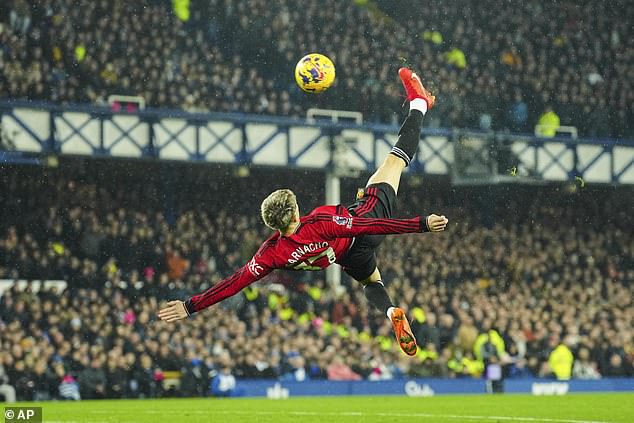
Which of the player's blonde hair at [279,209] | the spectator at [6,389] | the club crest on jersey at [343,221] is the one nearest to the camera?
the player's blonde hair at [279,209]

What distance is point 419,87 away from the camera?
12.1m

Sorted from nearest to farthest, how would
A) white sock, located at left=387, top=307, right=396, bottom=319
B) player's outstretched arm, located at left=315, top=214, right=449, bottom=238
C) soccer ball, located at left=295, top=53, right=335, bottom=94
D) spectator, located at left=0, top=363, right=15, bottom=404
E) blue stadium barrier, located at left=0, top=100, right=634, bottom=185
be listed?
player's outstretched arm, located at left=315, top=214, right=449, bottom=238 < white sock, located at left=387, top=307, right=396, bottom=319 < soccer ball, located at left=295, top=53, right=335, bottom=94 < spectator, located at left=0, top=363, right=15, bottom=404 < blue stadium barrier, located at left=0, top=100, right=634, bottom=185

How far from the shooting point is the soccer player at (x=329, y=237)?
9.70m

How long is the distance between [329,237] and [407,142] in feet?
5.93

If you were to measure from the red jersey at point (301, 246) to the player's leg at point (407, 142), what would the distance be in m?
1.02

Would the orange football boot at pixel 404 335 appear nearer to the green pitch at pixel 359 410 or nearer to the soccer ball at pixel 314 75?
the green pitch at pixel 359 410

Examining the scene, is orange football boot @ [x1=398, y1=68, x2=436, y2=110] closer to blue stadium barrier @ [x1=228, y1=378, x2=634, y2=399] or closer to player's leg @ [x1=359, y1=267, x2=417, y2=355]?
player's leg @ [x1=359, y1=267, x2=417, y2=355]

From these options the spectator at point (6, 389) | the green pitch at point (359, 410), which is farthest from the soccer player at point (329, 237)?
the spectator at point (6, 389)

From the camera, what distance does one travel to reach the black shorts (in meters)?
10.6

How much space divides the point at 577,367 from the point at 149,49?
1118 centimetres

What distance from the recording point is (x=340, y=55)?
27.1 metres

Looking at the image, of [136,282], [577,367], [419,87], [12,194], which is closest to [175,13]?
[12,194]

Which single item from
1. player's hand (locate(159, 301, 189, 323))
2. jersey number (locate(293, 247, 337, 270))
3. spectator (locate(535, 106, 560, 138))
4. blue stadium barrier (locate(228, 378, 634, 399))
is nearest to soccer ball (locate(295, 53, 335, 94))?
jersey number (locate(293, 247, 337, 270))

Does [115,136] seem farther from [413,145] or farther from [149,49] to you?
[413,145]
